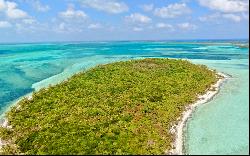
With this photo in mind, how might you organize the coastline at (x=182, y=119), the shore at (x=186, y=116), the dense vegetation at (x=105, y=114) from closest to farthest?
the dense vegetation at (x=105, y=114)
the shore at (x=186, y=116)
the coastline at (x=182, y=119)

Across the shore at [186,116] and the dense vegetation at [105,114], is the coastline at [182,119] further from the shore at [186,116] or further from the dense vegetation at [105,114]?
the dense vegetation at [105,114]

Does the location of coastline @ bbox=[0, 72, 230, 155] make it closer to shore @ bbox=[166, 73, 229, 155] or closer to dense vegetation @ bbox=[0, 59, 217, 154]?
shore @ bbox=[166, 73, 229, 155]

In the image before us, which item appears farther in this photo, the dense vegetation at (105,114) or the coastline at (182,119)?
the coastline at (182,119)

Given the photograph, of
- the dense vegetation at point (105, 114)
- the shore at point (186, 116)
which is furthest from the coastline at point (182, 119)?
the dense vegetation at point (105, 114)

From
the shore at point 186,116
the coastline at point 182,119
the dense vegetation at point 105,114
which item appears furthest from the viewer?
the coastline at point 182,119

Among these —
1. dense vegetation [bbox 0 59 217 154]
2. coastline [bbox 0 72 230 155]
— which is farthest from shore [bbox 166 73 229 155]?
dense vegetation [bbox 0 59 217 154]

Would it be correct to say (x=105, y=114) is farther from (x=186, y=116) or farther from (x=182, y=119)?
(x=186, y=116)
